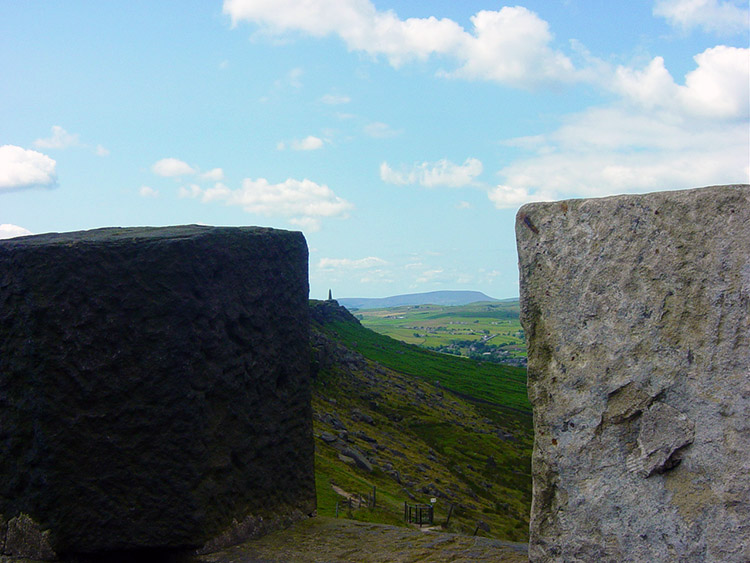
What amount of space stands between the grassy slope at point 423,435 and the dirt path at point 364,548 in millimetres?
18206

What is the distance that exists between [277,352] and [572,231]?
2688 mm

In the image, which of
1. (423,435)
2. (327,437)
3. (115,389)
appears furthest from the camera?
(423,435)

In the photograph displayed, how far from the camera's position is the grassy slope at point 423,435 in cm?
3741

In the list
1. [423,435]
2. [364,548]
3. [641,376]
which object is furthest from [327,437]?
[641,376]

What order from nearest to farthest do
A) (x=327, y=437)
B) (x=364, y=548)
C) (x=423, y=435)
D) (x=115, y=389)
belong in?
(x=115, y=389)
(x=364, y=548)
(x=327, y=437)
(x=423, y=435)

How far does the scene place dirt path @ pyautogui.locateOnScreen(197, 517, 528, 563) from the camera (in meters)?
5.20

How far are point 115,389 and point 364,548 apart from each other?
2213 millimetres

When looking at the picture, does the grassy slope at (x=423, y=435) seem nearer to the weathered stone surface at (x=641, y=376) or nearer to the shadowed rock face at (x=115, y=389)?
the shadowed rock face at (x=115, y=389)

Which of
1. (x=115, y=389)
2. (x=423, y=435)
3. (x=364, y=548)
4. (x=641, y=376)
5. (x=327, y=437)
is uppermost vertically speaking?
(x=641, y=376)

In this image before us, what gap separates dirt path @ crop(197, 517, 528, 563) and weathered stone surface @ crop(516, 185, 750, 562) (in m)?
1.10

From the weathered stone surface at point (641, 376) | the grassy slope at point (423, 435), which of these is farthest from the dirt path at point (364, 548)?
the grassy slope at point (423, 435)

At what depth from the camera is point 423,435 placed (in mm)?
71125

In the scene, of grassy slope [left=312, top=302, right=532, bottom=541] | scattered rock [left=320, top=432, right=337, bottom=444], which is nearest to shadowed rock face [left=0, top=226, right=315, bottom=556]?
grassy slope [left=312, top=302, right=532, bottom=541]

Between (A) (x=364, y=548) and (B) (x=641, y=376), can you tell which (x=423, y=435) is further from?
(B) (x=641, y=376)
